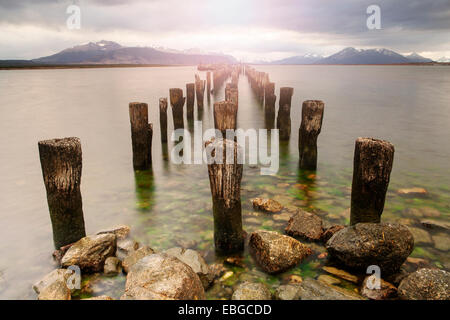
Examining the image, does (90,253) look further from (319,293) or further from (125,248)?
(319,293)

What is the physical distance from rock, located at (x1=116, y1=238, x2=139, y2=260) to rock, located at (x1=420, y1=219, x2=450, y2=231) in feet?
16.6

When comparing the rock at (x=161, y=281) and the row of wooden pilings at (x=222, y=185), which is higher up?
the row of wooden pilings at (x=222, y=185)

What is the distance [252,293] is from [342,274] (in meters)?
1.42

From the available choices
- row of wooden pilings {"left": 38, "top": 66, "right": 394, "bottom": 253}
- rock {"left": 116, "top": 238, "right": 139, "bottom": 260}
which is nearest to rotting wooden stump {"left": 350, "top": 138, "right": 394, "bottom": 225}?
row of wooden pilings {"left": 38, "top": 66, "right": 394, "bottom": 253}

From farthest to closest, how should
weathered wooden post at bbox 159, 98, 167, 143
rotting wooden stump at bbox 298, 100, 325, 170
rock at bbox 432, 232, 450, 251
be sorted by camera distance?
weathered wooden post at bbox 159, 98, 167, 143 → rotting wooden stump at bbox 298, 100, 325, 170 → rock at bbox 432, 232, 450, 251

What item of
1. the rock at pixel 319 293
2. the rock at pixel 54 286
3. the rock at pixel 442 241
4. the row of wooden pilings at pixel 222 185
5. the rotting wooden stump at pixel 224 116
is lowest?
the rock at pixel 442 241

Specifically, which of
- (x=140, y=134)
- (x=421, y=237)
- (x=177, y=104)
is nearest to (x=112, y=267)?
(x=140, y=134)

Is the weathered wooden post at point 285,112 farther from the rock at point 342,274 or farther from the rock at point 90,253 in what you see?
the rock at point 90,253

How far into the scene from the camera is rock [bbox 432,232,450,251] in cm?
502

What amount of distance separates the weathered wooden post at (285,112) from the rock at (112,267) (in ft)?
29.0

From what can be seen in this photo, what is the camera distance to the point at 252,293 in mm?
3686

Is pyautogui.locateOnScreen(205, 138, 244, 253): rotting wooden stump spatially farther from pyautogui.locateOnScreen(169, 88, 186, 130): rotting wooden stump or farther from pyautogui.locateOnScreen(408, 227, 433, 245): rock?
pyautogui.locateOnScreen(169, 88, 186, 130): rotting wooden stump

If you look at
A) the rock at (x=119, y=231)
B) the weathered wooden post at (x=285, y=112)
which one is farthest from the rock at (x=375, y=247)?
the weathered wooden post at (x=285, y=112)

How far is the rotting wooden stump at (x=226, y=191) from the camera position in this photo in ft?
14.2
